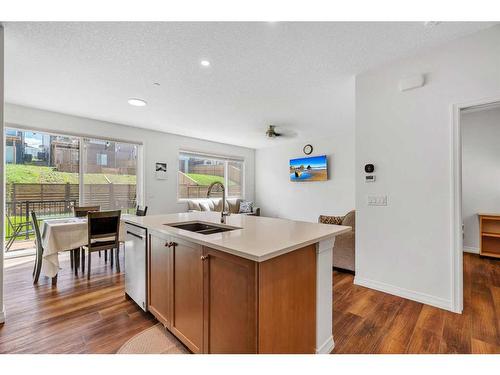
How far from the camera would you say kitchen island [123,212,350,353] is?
1.15 meters

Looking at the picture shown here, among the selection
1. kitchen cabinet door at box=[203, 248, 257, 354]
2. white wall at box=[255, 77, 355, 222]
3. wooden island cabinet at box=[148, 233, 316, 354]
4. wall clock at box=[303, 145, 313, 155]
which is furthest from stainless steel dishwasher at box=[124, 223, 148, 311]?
wall clock at box=[303, 145, 313, 155]

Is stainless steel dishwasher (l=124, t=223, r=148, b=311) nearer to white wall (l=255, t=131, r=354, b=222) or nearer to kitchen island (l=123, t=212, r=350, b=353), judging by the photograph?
kitchen island (l=123, t=212, r=350, b=353)

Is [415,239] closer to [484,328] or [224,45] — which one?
[484,328]

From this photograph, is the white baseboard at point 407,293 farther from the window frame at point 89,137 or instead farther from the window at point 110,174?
the window at point 110,174

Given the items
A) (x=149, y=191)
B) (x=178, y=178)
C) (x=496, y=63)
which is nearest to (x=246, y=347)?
(x=496, y=63)

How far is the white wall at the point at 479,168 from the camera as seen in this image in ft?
12.8

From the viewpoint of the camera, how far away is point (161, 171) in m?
5.41

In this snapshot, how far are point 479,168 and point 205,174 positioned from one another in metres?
5.71

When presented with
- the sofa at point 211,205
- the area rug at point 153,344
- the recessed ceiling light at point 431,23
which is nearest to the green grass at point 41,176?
the sofa at point 211,205

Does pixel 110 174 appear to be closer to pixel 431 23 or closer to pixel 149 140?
pixel 149 140

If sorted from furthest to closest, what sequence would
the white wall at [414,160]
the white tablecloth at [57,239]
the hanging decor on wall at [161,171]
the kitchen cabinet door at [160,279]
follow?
the hanging decor on wall at [161,171] < the white tablecloth at [57,239] < the white wall at [414,160] < the kitchen cabinet door at [160,279]

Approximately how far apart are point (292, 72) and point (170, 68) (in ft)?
4.37

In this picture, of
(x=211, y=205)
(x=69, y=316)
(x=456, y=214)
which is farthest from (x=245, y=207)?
(x=456, y=214)

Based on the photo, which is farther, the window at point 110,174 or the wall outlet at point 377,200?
the window at point 110,174
